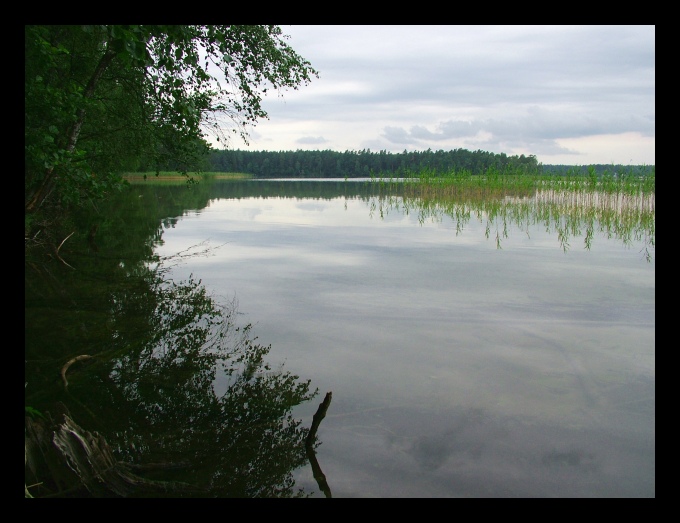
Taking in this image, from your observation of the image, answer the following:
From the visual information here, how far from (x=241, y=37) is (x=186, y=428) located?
8.35 meters

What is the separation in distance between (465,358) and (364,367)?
121 centimetres

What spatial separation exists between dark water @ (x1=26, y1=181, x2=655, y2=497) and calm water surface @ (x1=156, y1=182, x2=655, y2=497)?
0.08 ft

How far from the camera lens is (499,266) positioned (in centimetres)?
1173

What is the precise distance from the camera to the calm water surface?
4.11 metres

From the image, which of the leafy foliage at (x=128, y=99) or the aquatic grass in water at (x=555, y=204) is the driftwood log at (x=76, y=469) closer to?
the leafy foliage at (x=128, y=99)

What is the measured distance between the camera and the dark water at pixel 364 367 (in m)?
4.10

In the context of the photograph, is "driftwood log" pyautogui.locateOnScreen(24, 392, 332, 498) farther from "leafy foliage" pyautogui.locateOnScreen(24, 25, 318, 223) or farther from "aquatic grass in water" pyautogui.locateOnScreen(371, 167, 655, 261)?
"aquatic grass in water" pyautogui.locateOnScreen(371, 167, 655, 261)

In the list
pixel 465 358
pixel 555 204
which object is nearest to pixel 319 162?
pixel 555 204

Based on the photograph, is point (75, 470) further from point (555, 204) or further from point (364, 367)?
point (555, 204)

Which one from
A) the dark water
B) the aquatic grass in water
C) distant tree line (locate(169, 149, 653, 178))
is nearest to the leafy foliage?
the dark water

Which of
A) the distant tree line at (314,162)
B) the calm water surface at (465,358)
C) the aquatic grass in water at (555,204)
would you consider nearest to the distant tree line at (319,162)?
the distant tree line at (314,162)
